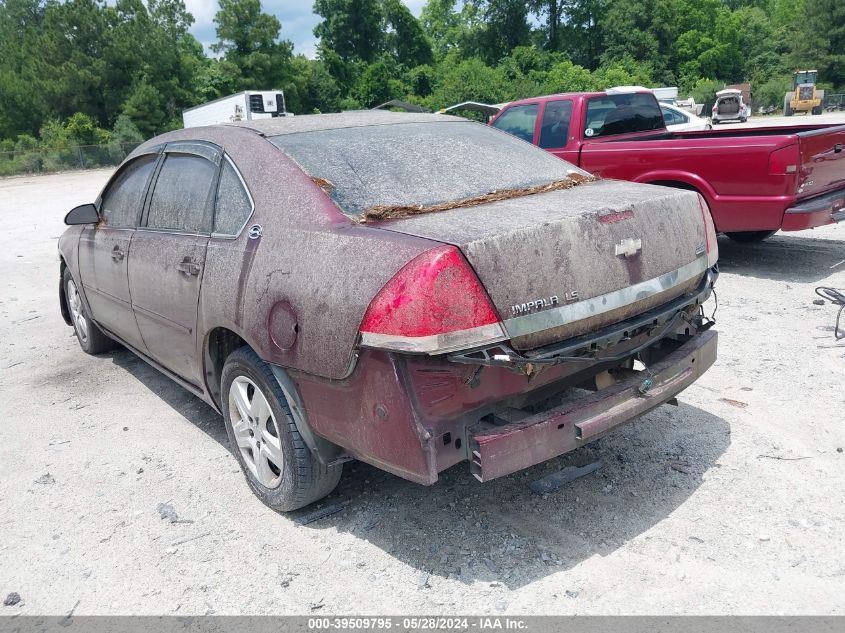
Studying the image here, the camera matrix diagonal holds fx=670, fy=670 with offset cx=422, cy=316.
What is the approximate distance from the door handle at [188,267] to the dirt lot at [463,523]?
1.09m

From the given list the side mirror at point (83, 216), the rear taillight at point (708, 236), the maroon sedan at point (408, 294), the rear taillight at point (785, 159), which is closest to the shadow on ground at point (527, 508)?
the maroon sedan at point (408, 294)

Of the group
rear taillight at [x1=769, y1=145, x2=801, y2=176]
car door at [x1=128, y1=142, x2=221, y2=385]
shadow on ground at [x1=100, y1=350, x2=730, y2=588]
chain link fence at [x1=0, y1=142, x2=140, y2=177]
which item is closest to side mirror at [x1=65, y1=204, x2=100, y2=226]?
car door at [x1=128, y1=142, x2=221, y2=385]

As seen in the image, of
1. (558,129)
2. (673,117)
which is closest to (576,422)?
(558,129)

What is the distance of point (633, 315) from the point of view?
9.18ft

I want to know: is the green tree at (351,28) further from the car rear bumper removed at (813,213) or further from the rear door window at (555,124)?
the car rear bumper removed at (813,213)

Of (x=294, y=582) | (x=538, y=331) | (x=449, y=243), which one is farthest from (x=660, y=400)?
(x=294, y=582)

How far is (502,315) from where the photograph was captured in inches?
93.4

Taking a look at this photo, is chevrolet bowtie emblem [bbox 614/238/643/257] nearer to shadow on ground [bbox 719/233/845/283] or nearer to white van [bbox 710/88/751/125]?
shadow on ground [bbox 719/233/845/283]

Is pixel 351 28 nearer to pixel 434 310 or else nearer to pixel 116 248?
pixel 116 248

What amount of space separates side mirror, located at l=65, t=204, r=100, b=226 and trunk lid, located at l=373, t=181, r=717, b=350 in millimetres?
2885

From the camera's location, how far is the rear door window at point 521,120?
8.45 m

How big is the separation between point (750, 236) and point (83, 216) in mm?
7038

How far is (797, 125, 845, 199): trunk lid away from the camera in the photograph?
6.13 m

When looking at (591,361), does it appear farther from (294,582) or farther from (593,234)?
(294,582)
